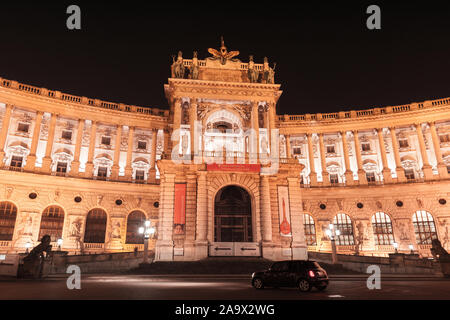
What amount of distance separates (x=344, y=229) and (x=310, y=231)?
4454 mm

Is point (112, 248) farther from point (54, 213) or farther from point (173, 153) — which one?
point (173, 153)

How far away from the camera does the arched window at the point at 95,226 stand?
38094 millimetres

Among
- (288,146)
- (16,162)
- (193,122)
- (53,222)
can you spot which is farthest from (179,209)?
(288,146)

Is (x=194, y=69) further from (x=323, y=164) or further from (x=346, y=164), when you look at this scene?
(x=346, y=164)

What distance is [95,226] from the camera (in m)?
38.6

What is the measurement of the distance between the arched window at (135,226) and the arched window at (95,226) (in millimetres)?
2981

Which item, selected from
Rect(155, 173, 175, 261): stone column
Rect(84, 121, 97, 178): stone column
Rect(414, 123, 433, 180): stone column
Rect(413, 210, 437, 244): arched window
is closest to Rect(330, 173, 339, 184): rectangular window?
Rect(413, 210, 437, 244): arched window

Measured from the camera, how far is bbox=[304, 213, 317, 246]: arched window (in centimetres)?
4175

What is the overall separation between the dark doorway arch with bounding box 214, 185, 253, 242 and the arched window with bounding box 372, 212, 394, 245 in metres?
19.1

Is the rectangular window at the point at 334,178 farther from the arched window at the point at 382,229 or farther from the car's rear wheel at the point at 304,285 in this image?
the car's rear wheel at the point at 304,285

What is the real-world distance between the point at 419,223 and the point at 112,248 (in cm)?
3854

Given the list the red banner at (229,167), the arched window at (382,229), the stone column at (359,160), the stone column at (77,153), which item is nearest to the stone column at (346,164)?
the stone column at (359,160)

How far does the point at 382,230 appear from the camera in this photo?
40.8m

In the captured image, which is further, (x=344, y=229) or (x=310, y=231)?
(x=310, y=231)
